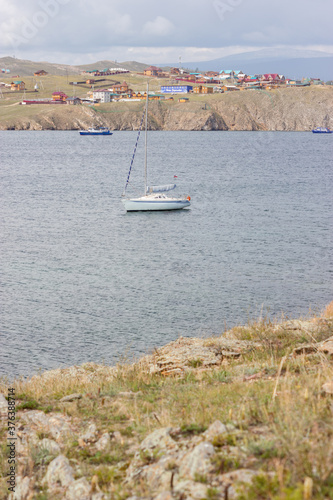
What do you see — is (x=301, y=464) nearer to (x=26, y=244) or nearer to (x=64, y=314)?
(x=64, y=314)

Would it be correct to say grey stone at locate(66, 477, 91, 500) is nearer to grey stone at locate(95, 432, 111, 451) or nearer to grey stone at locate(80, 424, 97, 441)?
grey stone at locate(95, 432, 111, 451)

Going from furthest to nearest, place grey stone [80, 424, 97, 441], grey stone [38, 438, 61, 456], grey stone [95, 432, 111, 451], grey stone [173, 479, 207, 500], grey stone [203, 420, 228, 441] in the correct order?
grey stone [80, 424, 97, 441]
grey stone [38, 438, 61, 456]
grey stone [95, 432, 111, 451]
grey stone [203, 420, 228, 441]
grey stone [173, 479, 207, 500]

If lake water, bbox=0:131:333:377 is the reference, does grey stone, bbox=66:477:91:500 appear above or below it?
above

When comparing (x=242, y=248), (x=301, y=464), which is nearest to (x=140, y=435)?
(x=301, y=464)

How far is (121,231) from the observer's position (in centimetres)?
4641

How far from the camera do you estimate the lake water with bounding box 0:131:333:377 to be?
24.0 metres

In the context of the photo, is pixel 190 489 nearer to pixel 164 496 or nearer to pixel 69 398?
pixel 164 496

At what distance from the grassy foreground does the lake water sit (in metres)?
4.65

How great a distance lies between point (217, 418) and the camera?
728cm

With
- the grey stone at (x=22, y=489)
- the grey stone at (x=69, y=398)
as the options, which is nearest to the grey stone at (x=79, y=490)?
the grey stone at (x=22, y=489)

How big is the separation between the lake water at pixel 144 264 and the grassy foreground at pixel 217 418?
465 cm

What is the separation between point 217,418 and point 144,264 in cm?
2846

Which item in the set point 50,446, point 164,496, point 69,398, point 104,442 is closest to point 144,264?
point 69,398

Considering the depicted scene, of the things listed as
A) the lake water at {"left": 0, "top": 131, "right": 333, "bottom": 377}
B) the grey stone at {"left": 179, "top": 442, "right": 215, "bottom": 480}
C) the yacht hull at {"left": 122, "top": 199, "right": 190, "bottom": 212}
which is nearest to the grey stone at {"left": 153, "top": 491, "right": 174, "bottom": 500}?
the grey stone at {"left": 179, "top": 442, "right": 215, "bottom": 480}
